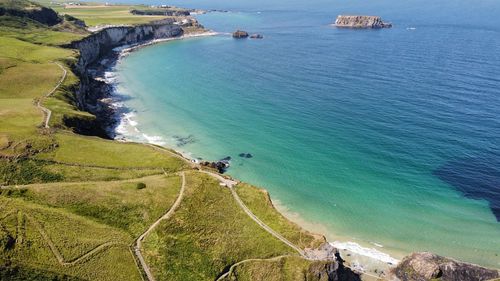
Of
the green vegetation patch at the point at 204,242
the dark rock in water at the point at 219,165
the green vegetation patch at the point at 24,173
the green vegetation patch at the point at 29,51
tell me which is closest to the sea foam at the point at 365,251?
the green vegetation patch at the point at 204,242

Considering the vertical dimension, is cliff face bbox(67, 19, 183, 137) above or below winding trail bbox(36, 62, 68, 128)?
below

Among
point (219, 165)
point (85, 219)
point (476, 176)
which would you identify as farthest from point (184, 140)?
point (476, 176)

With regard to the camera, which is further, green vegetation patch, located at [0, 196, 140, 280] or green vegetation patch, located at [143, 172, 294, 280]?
green vegetation patch, located at [143, 172, 294, 280]

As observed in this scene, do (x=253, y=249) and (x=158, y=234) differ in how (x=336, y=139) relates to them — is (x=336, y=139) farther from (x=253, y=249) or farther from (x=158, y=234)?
(x=158, y=234)

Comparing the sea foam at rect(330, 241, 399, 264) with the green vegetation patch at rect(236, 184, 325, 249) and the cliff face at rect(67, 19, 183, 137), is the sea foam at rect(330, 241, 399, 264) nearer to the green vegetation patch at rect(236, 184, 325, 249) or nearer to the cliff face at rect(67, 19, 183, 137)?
the green vegetation patch at rect(236, 184, 325, 249)

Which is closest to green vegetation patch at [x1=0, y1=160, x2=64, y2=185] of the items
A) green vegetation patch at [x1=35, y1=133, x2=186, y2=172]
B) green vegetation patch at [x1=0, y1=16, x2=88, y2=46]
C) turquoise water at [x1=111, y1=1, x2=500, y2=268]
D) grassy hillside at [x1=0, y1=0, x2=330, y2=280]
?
grassy hillside at [x1=0, y1=0, x2=330, y2=280]

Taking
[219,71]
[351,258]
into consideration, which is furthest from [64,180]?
[219,71]

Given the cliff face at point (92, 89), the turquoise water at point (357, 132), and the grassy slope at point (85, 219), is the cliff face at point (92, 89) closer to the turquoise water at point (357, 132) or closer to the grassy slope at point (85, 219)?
the turquoise water at point (357, 132)
